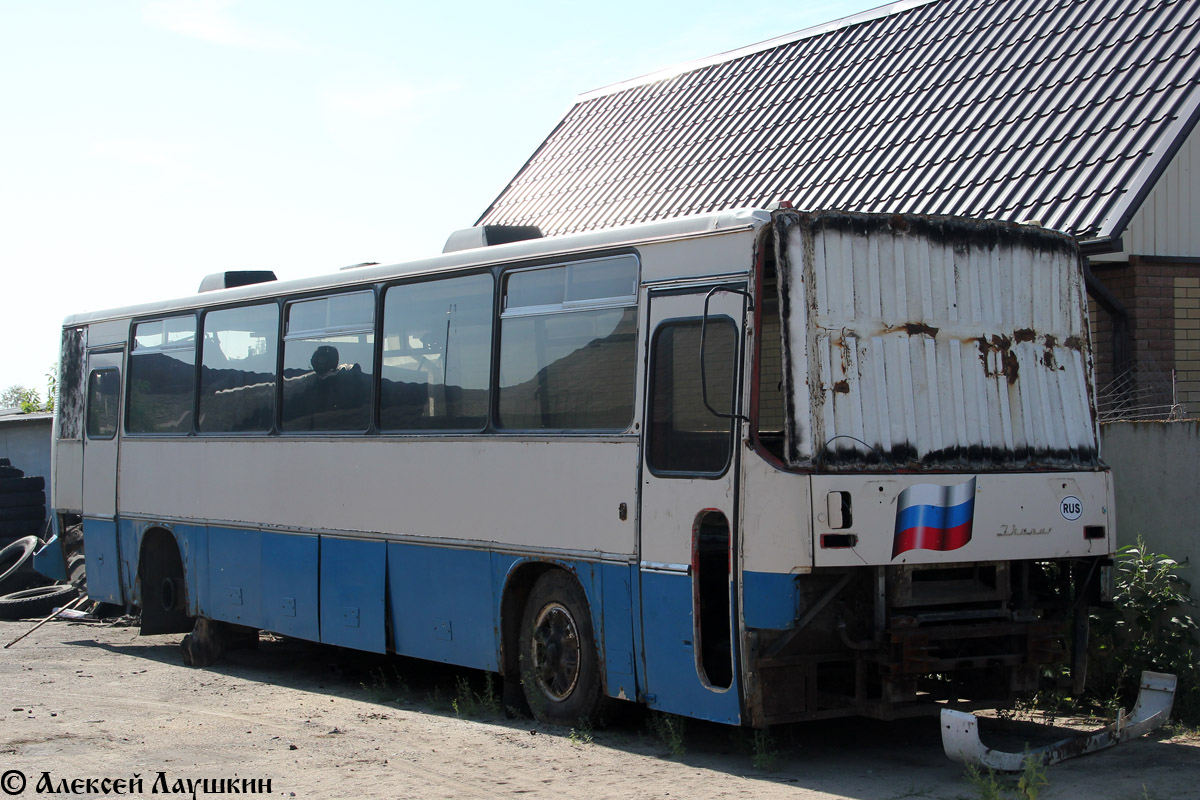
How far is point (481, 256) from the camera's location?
33.7 ft

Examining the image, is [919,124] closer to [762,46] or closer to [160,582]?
Answer: [762,46]

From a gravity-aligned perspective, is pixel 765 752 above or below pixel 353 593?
below

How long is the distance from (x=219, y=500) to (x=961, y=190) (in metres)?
8.05

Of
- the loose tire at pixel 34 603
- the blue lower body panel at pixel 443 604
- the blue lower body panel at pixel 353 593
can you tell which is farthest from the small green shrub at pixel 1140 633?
the loose tire at pixel 34 603

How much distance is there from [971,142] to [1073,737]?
28.5ft

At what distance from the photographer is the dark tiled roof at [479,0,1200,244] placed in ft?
45.6

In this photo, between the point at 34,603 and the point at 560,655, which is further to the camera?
the point at 34,603

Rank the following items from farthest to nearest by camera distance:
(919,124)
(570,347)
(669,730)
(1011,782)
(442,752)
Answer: (919,124) → (570,347) → (669,730) → (442,752) → (1011,782)

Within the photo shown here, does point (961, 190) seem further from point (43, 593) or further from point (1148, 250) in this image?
point (43, 593)

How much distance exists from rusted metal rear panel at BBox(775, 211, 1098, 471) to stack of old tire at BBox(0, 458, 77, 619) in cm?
1302

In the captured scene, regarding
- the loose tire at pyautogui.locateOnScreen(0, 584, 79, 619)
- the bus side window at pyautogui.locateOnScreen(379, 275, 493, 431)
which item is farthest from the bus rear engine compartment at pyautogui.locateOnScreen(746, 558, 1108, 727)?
the loose tire at pyautogui.locateOnScreen(0, 584, 79, 619)

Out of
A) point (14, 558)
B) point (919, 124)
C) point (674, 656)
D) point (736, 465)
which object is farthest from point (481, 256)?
point (14, 558)

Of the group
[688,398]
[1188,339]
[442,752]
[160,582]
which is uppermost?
[1188,339]

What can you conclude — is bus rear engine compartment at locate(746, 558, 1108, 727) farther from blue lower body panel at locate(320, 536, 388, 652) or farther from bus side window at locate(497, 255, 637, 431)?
blue lower body panel at locate(320, 536, 388, 652)
